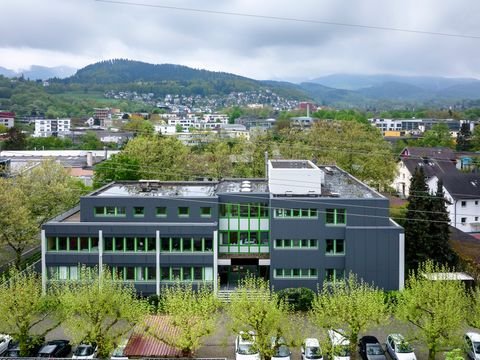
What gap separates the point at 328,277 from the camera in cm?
3036

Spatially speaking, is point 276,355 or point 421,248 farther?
point 421,248

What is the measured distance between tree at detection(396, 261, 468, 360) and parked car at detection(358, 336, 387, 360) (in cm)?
154

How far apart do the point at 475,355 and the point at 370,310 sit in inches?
189

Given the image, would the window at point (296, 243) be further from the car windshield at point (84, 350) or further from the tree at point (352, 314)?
the car windshield at point (84, 350)

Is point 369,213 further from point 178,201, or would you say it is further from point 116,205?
point 116,205

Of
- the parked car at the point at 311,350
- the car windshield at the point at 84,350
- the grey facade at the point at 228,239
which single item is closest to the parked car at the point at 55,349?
the car windshield at the point at 84,350

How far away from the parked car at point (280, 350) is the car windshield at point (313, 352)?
0.73 metres

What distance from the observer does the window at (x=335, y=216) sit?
99.6 ft

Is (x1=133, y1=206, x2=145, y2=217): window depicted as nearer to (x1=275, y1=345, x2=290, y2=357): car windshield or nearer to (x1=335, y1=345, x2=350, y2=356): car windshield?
(x1=275, y1=345, x2=290, y2=357): car windshield

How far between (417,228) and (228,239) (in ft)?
38.1

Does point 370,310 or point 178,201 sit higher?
point 178,201

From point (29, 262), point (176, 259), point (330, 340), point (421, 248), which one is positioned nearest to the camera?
point (330, 340)

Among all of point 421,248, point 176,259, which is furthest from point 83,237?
point 421,248

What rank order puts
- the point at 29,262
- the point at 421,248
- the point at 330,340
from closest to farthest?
the point at 330,340 < the point at 421,248 < the point at 29,262
